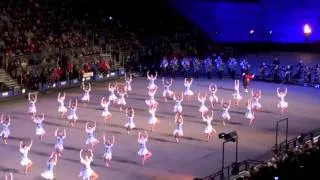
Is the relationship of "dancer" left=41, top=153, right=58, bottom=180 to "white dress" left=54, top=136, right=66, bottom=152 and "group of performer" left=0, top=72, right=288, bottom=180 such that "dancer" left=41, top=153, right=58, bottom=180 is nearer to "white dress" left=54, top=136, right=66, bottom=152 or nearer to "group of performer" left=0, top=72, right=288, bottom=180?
"group of performer" left=0, top=72, right=288, bottom=180

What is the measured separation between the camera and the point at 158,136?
1152 inches

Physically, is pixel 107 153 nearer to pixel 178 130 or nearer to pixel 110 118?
pixel 178 130

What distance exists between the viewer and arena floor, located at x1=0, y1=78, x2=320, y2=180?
24.3 metres

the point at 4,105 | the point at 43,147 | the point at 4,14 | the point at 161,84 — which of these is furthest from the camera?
the point at 4,14

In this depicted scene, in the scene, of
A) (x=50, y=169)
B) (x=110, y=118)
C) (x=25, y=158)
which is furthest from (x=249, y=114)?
(x=50, y=169)

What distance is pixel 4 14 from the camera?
4616 centimetres

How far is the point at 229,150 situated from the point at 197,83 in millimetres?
16478

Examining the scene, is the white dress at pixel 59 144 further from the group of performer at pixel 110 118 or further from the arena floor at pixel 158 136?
the arena floor at pixel 158 136

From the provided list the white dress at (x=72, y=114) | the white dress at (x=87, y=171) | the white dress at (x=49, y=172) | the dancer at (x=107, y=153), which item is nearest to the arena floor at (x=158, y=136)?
the dancer at (x=107, y=153)

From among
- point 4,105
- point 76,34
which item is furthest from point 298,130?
point 76,34

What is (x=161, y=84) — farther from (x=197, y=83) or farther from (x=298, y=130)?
(x=298, y=130)

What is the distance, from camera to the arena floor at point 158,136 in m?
24.3

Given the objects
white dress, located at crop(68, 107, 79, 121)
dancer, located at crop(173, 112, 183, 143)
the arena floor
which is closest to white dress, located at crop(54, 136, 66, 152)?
the arena floor

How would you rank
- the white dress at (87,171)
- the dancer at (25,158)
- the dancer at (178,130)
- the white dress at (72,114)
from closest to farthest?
the white dress at (87,171) → the dancer at (25,158) → the dancer at (178,130) → the white dress at (72,114)
